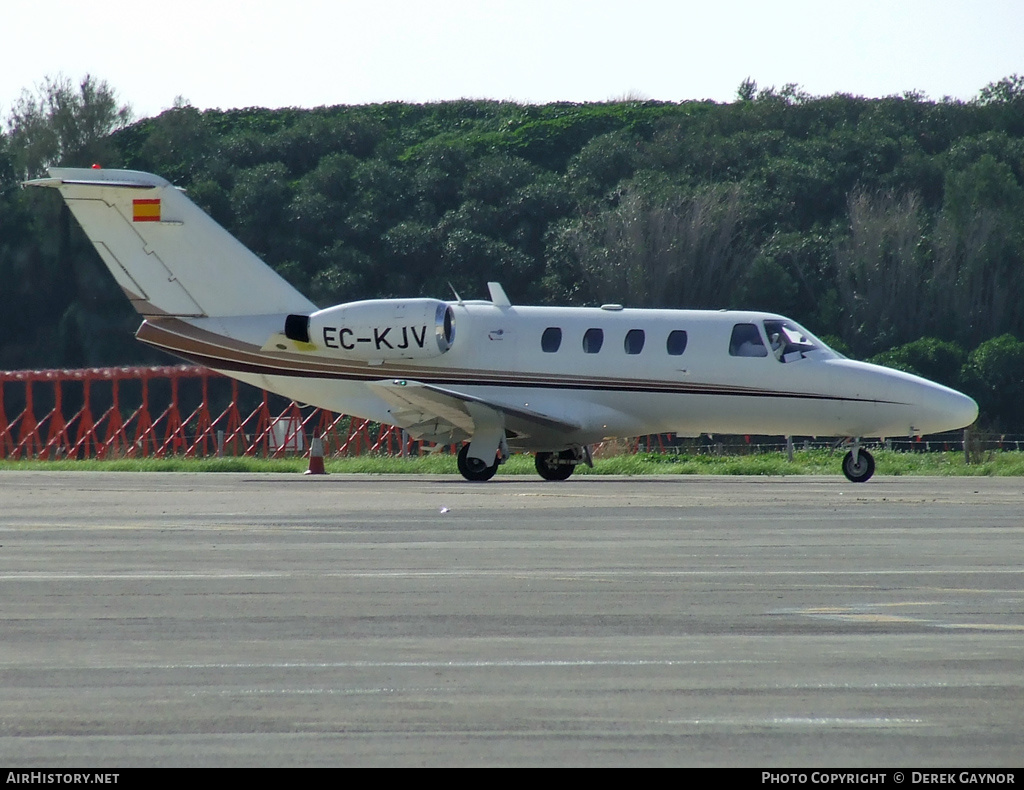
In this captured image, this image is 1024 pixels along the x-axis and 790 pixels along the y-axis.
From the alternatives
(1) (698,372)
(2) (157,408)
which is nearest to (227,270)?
(1) (698,372)

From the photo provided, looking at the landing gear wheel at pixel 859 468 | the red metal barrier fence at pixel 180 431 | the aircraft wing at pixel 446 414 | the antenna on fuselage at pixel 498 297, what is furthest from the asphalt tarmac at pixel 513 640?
the red metal barrier fence at pixel 180 431

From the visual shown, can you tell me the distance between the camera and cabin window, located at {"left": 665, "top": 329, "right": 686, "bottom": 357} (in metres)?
23.5

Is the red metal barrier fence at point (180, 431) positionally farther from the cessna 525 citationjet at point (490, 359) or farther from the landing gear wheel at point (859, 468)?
the landing gear wheel at point (859, 468)

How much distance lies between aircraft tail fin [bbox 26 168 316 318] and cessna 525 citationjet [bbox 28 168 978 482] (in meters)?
0.02

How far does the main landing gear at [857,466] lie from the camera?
74.4ft

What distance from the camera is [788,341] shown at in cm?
2331

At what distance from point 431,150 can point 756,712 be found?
221 ft

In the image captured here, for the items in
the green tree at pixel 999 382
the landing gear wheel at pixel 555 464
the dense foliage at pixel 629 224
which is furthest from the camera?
the dense foliage at pixel 629 224

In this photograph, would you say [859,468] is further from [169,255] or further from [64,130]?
[64,130]

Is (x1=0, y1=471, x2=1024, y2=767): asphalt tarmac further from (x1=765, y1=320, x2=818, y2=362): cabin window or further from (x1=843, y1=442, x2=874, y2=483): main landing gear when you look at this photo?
(x1=765, y1=320, x2=818, y2=362): cabin window

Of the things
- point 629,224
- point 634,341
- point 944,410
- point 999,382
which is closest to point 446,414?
point 634,341

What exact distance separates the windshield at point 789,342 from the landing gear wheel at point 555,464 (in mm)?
3633

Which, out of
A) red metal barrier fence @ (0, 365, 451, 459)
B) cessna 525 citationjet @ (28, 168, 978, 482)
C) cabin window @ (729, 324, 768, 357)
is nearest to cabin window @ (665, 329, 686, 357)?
cessna 525 citationjet @ (28, 168, 978, 482)

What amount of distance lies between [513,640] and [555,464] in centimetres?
1674
